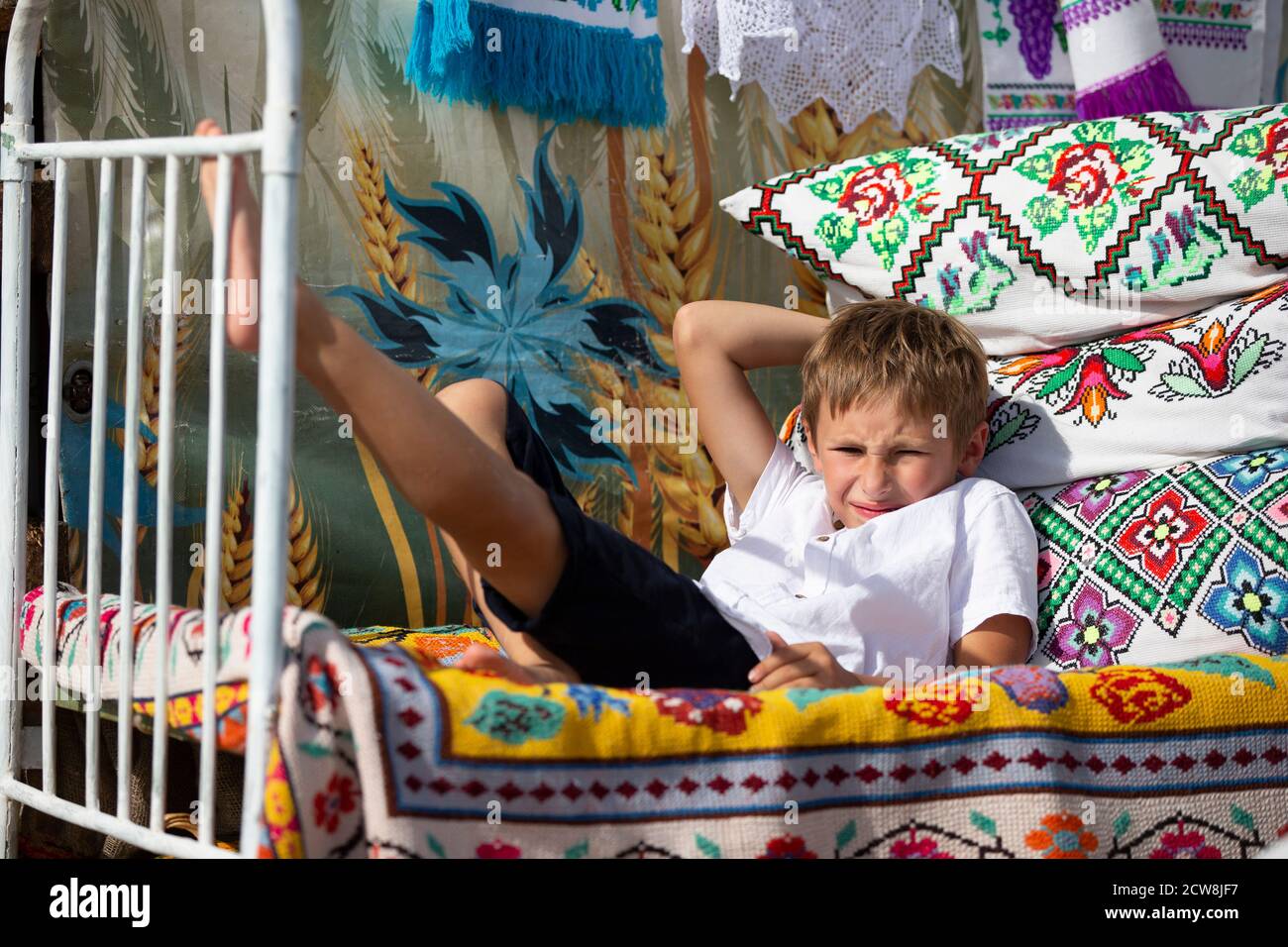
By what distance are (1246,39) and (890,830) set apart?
5.29 ft

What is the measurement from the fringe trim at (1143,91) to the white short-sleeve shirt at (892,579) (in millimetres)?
756

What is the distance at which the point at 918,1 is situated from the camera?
189 centimetres

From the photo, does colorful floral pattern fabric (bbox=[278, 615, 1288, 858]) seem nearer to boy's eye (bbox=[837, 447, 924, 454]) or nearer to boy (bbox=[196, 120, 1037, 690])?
boy (bbox=[196, 120, 1037, 690])

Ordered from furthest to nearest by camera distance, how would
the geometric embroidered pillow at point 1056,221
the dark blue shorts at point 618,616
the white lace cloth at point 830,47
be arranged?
1. the white lace cloth at point 830,47
2. the geometric embroidered pillow at point 1056,221
3. the dark blue shorts at point 618,616

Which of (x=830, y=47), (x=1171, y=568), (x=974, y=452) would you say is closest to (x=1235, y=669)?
(x=1171, y=568)

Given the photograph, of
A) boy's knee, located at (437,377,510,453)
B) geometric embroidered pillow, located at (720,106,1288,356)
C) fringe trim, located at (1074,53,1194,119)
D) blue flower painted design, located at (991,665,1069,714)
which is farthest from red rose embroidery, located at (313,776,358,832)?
fringe trim, located at (1074,53,1194,119)

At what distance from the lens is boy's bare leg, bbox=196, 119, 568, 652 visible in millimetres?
922

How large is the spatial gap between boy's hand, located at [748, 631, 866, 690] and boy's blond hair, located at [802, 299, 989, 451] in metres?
0.36

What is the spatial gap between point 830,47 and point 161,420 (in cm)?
123

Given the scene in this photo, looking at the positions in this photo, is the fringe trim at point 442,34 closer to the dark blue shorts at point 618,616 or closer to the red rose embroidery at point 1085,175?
the dark blue shorts at point 618,616

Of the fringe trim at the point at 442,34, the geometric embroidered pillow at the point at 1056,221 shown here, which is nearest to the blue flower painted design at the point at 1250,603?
the geometric embroidered pillow at the point at 1056,221

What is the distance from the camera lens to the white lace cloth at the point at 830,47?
1.80 meters

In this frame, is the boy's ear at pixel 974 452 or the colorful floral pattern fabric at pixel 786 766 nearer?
the colorful floral pattern fabric at pixel 786 766
